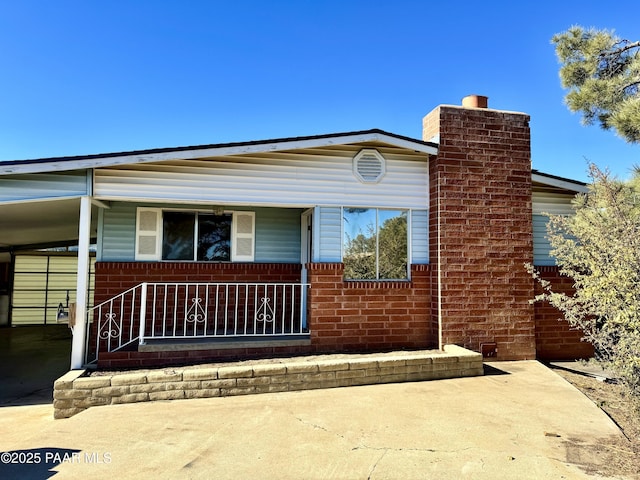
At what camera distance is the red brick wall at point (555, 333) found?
24.7 ft

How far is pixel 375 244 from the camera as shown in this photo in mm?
7059

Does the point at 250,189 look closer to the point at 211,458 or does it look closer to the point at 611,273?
the point at 211,458

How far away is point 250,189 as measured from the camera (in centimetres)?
665

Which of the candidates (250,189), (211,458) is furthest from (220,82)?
(211,458)

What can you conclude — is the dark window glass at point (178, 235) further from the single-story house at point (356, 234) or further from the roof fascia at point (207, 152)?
the roof fascia at point (207, 152)

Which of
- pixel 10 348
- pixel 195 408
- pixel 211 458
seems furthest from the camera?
pixel 10 348

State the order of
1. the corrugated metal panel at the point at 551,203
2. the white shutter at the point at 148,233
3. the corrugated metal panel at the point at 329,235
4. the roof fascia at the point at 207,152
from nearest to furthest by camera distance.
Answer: the roof fascia at the point at 207,152
the corrugated metal panel at the point at 329,235
the white shutter at the point at 148,233
the corrugated metal panel at the point at 551,203

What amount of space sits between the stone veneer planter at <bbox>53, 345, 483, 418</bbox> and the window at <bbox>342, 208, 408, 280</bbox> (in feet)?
4.98

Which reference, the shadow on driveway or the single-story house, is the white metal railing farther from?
the shadow on driveway

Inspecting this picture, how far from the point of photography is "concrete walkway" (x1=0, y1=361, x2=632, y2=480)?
329cm

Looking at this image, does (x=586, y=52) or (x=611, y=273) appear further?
(x=586, y=52)

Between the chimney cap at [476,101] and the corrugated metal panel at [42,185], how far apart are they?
267 inches

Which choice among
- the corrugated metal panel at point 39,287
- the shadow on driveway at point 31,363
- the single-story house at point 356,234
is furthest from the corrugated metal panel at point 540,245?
the corrugated metal panel at point 39,287

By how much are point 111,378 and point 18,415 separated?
54.0 inches
